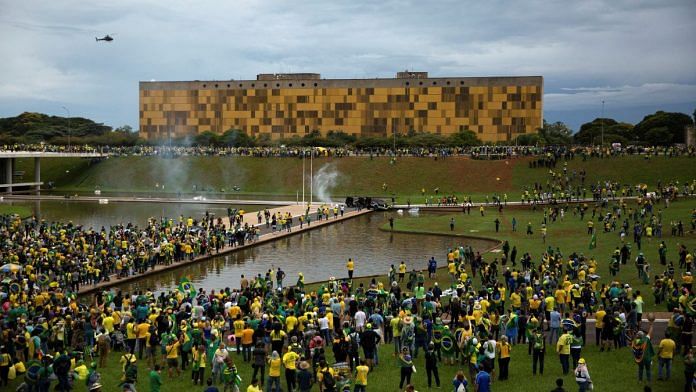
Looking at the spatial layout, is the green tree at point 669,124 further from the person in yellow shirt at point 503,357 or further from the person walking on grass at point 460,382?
the person walking on grass at point 460,382

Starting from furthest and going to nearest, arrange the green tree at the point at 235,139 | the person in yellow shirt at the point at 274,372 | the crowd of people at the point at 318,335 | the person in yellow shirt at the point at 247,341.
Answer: the green tree at the point at 235,139
the person in yellow shirt at the point at 247,341
the crowd of people at the point at 318,335
the person in yellow shirt at the point at 274,372

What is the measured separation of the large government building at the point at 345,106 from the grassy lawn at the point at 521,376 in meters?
98.2

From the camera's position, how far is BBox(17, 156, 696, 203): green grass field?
73.8 meters

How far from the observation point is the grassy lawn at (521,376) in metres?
16.3

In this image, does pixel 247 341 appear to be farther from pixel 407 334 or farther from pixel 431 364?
pixel 431 364

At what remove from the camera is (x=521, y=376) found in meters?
17.1

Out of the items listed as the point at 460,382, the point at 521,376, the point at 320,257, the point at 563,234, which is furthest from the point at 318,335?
the point at 563,234

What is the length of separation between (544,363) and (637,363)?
213 cm

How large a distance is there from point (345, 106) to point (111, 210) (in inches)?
2395

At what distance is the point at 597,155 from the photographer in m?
78.0

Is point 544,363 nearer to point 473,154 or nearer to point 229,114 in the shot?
point 473,154

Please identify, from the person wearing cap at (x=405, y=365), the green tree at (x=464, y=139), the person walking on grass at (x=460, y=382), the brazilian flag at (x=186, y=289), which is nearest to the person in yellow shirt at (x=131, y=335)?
the brazilian flag at (x=186, y=289)

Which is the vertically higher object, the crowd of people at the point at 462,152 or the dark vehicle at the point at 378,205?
the crowd of people at the point at 462,152

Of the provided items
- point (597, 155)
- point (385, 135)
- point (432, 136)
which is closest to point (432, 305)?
point (597, 155)
